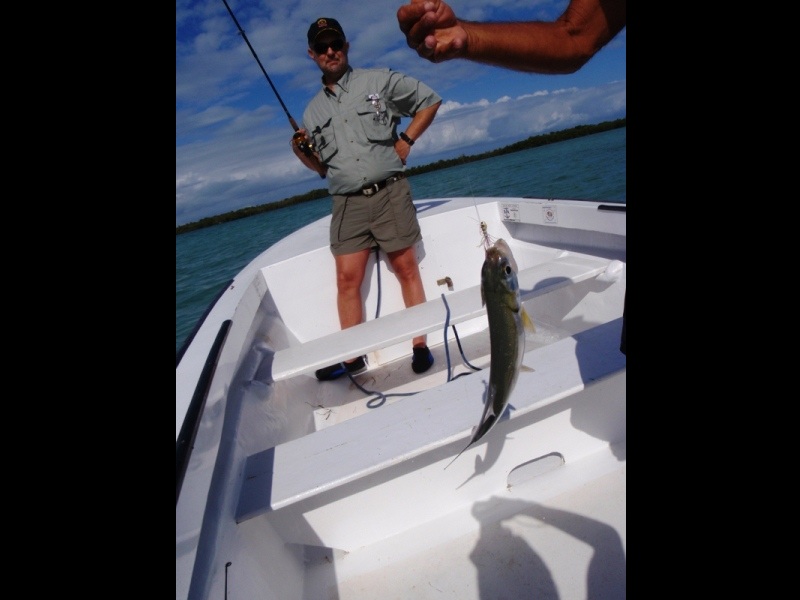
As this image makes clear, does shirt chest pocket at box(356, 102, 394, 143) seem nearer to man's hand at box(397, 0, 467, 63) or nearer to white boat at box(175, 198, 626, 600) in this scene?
white boat at box(175, 198, 626, 600)

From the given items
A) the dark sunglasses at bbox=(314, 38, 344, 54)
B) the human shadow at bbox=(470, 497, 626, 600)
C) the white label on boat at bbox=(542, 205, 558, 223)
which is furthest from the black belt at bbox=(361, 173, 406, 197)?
the human shadow at bbox=(470, 497, 626, 600)

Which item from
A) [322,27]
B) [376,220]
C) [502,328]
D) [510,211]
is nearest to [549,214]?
[510,211]

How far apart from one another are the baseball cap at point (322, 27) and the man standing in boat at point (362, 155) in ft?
0.05

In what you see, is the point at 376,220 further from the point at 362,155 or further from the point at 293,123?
the point at 293,123

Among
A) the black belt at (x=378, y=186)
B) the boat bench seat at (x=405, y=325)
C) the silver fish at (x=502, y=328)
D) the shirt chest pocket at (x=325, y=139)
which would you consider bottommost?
the boat bench seat at (x=405, y=325)

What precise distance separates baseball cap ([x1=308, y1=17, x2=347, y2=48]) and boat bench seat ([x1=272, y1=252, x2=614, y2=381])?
1925mm

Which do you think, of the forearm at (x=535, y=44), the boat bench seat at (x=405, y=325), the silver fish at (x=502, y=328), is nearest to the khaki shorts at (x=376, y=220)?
the boat bench seat at (x=405, y=325)

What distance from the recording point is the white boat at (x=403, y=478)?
1592 mm

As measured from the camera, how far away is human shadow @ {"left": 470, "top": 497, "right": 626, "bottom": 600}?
1.75 m

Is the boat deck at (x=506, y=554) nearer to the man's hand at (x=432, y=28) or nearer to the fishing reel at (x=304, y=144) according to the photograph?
the man's hand at (x=432, y=28)

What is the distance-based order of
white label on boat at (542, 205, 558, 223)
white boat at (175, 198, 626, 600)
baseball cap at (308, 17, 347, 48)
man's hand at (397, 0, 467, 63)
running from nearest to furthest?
man's hand at (397, 0, 467, 63) < white boat at (175, 198, 626, 600) < baseball cap at (308, 17, 347, 48) < white label on boat at (542, 205, 558, 223)

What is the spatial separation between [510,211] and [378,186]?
1.55m
